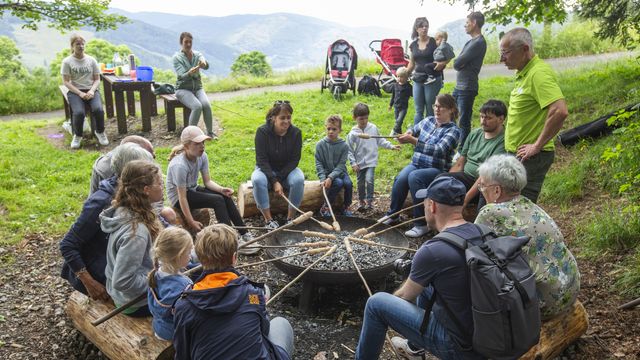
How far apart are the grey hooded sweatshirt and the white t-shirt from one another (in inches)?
222

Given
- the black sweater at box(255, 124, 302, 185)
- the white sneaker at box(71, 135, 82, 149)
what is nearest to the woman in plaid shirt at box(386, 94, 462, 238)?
the black sweater at box(255, 124, 302, 185)

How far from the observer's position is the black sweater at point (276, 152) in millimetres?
Result: 5191

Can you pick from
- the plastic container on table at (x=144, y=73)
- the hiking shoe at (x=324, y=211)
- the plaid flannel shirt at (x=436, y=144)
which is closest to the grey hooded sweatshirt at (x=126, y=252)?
the hiking shoe at (x=324, y=211)

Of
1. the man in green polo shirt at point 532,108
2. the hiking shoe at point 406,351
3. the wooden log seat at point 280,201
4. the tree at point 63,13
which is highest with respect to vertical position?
the tree at point 63,13

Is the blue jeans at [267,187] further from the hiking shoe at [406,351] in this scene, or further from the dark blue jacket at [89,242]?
the hiking shoe at [406,351]

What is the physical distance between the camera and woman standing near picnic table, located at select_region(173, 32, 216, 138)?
771 centimetres

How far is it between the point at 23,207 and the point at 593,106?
824 centimetres

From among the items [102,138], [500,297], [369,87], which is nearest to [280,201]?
[500,297]

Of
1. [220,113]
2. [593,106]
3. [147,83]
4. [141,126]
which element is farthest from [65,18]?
[593,106]

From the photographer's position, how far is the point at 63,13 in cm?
764

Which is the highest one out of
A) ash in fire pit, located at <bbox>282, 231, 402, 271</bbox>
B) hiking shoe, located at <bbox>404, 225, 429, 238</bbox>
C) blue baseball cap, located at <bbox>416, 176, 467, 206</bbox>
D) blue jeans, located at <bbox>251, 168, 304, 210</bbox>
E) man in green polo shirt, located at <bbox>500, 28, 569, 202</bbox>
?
man in green polo shirt, located at <bbox>500, 28, 569, 202</bbox>

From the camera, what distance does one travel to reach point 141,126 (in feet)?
29.4

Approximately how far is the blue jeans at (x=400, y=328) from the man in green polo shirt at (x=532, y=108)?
1.81 metres

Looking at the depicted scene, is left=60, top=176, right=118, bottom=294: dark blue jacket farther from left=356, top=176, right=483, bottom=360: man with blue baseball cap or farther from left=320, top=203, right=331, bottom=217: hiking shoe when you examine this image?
left=320, top=203, right=331, bottom=217: hiking shoe
